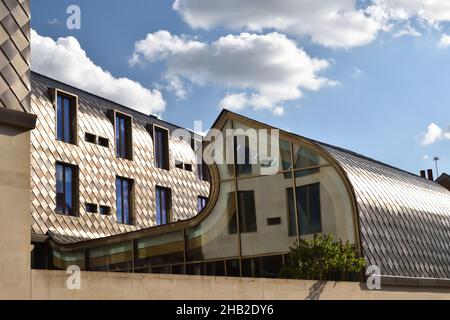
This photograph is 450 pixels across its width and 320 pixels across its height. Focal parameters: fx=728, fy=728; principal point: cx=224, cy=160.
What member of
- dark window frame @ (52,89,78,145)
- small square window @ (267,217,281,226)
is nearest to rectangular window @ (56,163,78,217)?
dark window frame @ (52,89,78,145)

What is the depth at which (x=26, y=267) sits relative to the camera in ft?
54.2

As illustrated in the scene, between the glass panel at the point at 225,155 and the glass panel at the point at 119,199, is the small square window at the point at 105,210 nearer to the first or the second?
the glass panel at the point at 119,199

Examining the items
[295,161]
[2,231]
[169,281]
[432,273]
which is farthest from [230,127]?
[2,231]

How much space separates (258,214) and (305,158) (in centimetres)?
327

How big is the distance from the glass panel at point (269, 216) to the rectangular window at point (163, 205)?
19383 millimetres

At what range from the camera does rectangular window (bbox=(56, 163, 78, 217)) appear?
42400 mm

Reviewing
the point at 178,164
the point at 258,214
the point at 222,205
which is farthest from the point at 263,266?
the point at 178,164

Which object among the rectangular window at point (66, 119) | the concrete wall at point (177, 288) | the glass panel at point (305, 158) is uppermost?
the rectangular window at point (66, 119)

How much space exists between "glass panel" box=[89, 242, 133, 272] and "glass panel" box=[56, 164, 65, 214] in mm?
5678

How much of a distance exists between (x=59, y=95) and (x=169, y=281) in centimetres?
2698

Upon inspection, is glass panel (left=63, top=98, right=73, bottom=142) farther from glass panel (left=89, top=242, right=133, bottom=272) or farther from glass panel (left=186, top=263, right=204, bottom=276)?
glass panel (left=186, top=263, right=204, bottom=276)

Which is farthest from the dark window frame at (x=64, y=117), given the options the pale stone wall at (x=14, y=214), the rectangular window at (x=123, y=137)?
the pale stone wall at (x=14, y=214)

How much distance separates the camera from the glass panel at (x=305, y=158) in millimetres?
31359
